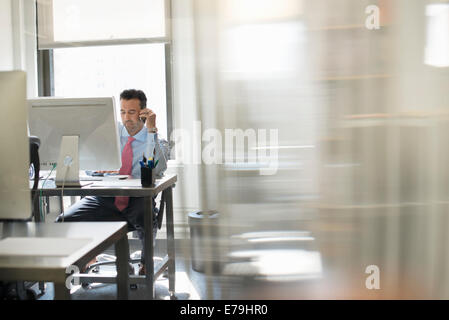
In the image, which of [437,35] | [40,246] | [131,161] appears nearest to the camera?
[40,246]

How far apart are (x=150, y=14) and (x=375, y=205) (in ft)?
9.08

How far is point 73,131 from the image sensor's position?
2170mm

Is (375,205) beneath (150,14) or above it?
beneath

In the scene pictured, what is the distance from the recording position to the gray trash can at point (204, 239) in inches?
58.1

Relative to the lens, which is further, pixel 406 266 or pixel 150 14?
pixel 150 14

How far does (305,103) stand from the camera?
1.41 m

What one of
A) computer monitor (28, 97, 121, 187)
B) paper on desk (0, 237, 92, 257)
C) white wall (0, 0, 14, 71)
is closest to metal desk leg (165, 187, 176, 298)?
computer monitor (28, 97, 121, 187)

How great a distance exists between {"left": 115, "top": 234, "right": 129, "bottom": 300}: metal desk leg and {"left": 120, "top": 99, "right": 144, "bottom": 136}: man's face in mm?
1530

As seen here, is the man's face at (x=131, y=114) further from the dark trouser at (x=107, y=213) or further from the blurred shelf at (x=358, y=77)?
the blurred shelf at (x=358, y=77)

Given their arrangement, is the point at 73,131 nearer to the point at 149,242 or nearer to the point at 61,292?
the point at 149,242

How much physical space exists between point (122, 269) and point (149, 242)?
86cm

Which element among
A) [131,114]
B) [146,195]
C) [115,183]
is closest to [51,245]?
[146,195]

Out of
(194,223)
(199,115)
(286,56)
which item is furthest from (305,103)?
(194,223)
